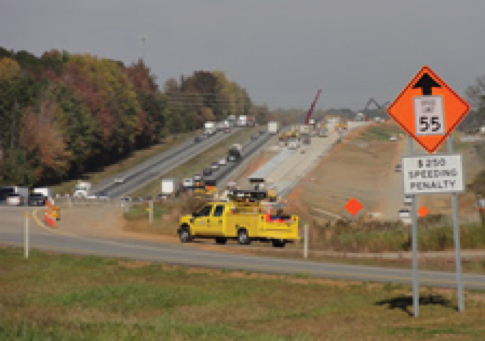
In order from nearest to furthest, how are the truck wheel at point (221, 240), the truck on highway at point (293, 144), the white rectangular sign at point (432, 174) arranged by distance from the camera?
the white rectangular sign at point (432, 174)
the truck wheel at point (221, 240)
the truck on highway at point (293, 144)

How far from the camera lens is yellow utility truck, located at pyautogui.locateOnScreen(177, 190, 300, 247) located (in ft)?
128

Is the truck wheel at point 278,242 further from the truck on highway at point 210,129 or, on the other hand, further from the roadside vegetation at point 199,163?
the truck on highway at point 210,129

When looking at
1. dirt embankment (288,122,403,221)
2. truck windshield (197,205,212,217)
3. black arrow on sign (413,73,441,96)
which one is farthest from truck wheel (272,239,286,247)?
Result: dirt embankment (288,122,403,221)

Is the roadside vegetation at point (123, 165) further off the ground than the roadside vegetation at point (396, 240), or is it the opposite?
the roadside vegetation at point (123, 165)

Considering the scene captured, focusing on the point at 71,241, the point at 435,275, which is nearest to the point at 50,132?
the point at 71,241

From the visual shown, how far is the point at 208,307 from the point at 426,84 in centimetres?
632

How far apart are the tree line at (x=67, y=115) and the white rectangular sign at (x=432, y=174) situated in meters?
94.2

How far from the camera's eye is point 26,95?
11375 cm

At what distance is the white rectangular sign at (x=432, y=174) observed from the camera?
47.0ft

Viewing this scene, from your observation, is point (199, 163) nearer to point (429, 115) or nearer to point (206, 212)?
point (206, 212)

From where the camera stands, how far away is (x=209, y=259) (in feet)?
98.5

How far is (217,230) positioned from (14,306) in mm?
23239

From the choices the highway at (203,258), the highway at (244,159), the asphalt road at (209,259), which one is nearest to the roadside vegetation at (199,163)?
the highway at (244,159)

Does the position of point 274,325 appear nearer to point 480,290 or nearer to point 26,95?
point 480,290
